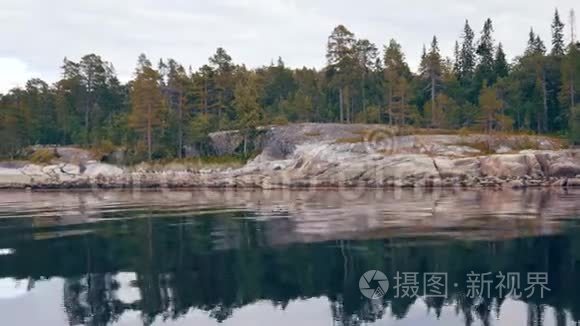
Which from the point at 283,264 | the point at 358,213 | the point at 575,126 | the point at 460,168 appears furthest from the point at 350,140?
the point at 283,264

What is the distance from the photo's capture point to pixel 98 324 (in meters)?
16.4

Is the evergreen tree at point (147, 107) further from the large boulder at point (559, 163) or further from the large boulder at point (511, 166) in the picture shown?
the large boulder at point (559, 163)

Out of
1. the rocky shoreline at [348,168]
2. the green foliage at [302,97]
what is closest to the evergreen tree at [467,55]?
the green foliage at [302,97]

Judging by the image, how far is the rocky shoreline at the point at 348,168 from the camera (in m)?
70.0

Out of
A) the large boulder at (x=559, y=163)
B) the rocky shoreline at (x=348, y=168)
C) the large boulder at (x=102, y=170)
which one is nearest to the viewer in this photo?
the large boulder at (x=559, y=163)

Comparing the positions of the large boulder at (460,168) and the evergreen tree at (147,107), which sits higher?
the evergreen tree at (147,107)

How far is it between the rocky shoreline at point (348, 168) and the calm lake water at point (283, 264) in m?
26.9

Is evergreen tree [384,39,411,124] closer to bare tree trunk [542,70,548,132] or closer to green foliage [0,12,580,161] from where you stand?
green foliage [0,12,580,161]

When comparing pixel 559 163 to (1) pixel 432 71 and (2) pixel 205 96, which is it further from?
(2) pixel 205 96

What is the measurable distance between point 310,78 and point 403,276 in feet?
340

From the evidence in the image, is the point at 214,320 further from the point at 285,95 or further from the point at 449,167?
the point at 285,95

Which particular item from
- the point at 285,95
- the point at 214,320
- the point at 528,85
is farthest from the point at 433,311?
the point at 285,95

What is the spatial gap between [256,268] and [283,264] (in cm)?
121

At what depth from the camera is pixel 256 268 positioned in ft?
75.5
